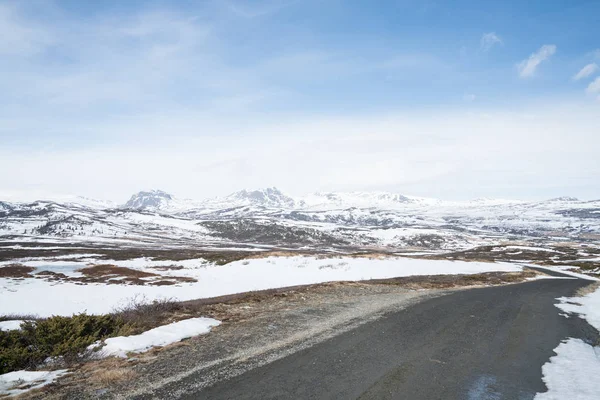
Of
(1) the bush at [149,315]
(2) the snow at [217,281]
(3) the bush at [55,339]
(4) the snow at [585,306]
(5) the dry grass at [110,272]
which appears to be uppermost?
(3) the bush at [55,339]

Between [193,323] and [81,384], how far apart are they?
16.0 ft

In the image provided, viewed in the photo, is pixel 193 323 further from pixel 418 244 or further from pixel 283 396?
pixel 418 244

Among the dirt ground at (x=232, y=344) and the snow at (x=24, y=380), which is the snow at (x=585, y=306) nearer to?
the dirt ground at (x=232, y=344)

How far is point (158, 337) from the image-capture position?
33.1 ft

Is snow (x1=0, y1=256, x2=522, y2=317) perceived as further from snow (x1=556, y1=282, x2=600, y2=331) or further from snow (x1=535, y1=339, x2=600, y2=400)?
snow (x1=535, y1=339, x2=600, y2=400)

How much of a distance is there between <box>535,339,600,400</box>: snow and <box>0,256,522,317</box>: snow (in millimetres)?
23695

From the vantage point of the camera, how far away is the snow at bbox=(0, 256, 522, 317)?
2748 cm

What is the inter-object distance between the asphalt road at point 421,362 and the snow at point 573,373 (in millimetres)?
244

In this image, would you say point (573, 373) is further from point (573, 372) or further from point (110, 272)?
point (110, 272)

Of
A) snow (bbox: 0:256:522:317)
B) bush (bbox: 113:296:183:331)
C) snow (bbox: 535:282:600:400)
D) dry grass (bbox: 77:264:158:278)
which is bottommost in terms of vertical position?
dry grass (bbox: 77:264:158:278)

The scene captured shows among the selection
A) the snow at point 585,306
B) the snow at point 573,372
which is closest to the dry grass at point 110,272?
the snow at point 585,306

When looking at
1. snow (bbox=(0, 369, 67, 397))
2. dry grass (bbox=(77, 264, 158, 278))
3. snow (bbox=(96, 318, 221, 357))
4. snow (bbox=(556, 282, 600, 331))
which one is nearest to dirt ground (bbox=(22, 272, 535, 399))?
snow (bbox=(0, 369, 67, 397))

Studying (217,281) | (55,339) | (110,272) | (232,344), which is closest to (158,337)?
(232,344)

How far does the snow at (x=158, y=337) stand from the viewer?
8984 millimetres
